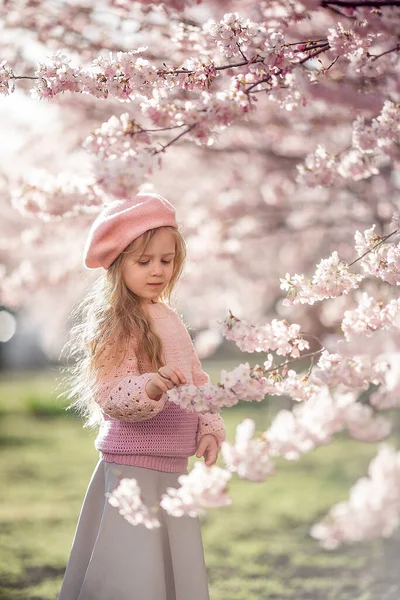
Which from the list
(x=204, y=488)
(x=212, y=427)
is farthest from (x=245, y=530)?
(x=204, y=488)

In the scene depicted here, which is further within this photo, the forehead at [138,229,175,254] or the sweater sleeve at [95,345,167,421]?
the forehead at [138,229,175,254]

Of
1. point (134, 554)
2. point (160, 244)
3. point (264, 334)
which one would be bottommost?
point (134, 554)

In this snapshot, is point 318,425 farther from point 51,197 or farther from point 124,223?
point 51,197

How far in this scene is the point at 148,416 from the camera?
2.19 m

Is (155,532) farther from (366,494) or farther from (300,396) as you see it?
(366,494)

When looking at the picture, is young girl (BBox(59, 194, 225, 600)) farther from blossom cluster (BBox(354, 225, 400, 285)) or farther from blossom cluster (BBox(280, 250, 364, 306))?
blossom cluster (BBox(354, 225, 400, 285))

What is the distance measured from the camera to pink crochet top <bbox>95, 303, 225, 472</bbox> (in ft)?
7.16

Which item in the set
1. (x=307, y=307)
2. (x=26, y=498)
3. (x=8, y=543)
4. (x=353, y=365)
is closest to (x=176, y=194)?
(x=307, y=307)

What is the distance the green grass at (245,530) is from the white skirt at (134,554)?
49.5 inches

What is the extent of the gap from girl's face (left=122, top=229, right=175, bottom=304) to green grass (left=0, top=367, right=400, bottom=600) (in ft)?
5.55

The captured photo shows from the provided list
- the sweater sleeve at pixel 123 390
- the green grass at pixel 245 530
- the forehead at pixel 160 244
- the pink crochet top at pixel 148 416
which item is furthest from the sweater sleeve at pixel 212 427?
the green grass at pixel 245 530

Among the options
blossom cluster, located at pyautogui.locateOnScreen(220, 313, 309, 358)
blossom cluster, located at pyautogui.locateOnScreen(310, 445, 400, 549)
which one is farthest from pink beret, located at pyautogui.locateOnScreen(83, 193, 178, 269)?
blossom cluster, located at pyautogui.locateOnScreen(310, 445, 400, 549)

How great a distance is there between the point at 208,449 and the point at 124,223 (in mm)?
703

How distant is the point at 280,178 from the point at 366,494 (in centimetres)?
438
